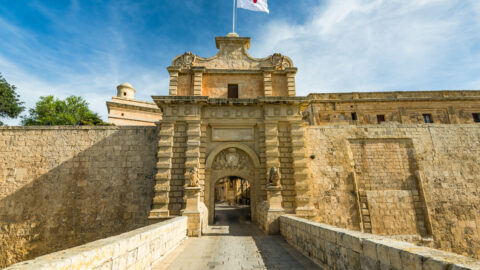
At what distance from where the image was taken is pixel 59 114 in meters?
22.2

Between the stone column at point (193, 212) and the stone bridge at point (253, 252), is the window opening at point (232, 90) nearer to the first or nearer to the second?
the stone column at point (193, 212)

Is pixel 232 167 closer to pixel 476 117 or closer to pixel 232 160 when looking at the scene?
pixel 232 160

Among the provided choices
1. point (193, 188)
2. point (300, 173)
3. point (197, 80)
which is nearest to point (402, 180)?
point (300, 173)

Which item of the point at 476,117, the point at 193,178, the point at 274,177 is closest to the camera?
the point at 193,178

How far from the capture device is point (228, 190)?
34344 millimetres

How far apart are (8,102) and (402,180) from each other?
28.4 m

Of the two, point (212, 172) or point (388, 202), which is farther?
point (388, 202)

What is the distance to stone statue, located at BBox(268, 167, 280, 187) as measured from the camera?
419 inches

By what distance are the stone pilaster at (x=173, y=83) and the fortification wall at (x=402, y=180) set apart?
26.2 ft

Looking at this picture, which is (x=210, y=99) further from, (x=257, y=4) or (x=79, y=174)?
(x=79, y=174)

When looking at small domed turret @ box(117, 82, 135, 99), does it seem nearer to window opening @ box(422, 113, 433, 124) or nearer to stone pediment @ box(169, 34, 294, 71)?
stone pediment @ box(169, 34, 294, 71)

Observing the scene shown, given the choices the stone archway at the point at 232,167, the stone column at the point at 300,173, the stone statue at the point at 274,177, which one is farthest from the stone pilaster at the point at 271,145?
the stone column at the point at 300,173

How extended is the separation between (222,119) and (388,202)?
10242 millimetres

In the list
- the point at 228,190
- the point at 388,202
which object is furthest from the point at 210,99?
the point at 228,190
